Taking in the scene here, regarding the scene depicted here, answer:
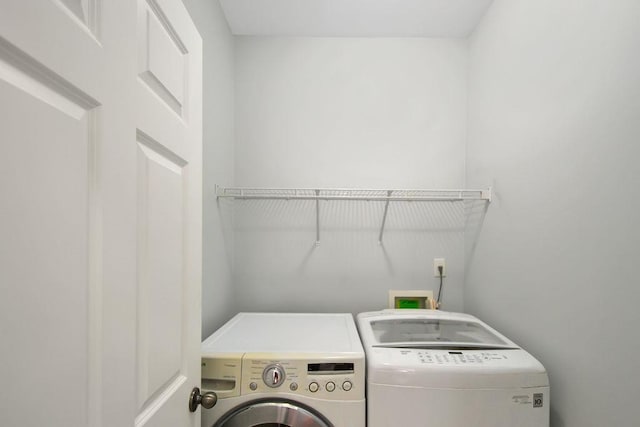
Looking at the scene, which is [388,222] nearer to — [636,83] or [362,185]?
[362,185]

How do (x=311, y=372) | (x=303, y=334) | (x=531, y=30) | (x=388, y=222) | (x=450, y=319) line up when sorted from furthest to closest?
1. (x=388, y=222)
2. (x=450, y=319)
3. (x=303, y=334)
4. (x=531, y=30)
5. (x=311, y=372)

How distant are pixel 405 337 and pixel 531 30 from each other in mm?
1523

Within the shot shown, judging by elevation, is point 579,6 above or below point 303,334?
above

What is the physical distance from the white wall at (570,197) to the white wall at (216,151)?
152 cm

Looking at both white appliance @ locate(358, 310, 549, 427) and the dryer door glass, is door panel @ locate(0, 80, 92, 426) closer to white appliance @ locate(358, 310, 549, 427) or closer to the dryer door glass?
white appliance @ locate(358, 310, 549, 427)

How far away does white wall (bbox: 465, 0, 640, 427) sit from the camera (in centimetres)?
92

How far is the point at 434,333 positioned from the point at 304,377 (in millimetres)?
700

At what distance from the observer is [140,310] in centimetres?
68

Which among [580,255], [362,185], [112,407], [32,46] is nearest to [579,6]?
[580,255]

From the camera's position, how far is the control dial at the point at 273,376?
1.19 metres

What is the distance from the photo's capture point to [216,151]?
171 cm

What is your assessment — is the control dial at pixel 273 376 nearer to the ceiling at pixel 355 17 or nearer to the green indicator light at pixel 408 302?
the green indicator light at pixel 408 302

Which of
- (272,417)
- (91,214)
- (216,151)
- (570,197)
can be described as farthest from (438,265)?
(91,214)

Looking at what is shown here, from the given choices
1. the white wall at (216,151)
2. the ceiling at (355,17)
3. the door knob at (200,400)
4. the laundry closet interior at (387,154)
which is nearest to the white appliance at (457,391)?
the laundry closet interior at (387,154)
